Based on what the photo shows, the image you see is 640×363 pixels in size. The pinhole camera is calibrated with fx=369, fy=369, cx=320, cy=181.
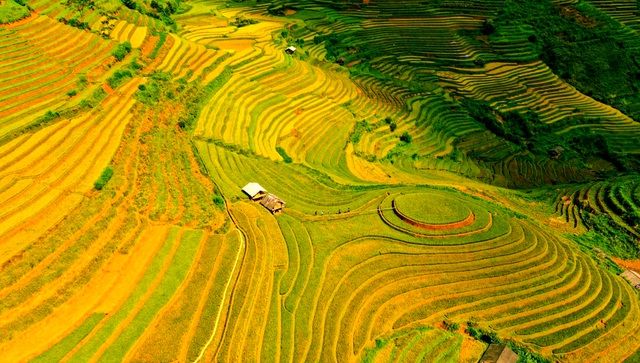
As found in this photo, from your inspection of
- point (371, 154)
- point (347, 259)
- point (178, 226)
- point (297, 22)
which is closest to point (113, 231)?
point (178, 226)

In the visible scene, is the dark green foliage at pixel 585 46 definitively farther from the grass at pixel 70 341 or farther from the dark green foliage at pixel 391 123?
the grass at pixel 70 341

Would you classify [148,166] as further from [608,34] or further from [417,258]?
[608,34]

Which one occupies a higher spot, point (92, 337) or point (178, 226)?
point (178, 226)

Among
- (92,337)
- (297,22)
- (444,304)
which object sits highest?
(297,22)

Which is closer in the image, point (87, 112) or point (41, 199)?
point (41, 199)

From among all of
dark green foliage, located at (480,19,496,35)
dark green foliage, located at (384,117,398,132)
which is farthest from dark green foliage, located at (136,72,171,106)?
dark green foliage, located at (480,19,496,35)

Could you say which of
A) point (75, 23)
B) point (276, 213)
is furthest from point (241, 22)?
point (276, 213)

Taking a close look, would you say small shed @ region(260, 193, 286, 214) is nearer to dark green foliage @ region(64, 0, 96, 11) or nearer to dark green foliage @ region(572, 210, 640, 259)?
dark green foliage @ region(572, 210, 640, 259)
